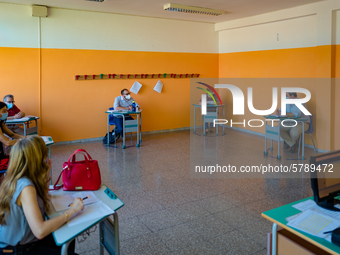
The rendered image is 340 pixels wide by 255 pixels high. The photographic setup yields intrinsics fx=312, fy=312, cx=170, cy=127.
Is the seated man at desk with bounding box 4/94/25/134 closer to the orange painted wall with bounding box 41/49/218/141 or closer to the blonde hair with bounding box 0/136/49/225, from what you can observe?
the orange painted wall with bounding box 41/49/218/141

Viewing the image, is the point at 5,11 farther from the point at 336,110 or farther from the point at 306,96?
the point at 336,110

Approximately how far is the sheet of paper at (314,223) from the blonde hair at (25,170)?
4.88ft

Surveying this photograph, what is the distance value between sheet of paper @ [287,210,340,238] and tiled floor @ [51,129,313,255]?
1.07 m

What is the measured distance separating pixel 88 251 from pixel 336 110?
543cm

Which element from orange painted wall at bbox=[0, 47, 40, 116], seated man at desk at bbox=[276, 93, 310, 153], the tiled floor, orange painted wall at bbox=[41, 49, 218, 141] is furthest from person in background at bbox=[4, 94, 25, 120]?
seated man at desk at bbox=[276, 93, 310, 153]

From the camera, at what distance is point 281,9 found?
702cm

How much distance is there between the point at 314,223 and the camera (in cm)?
181

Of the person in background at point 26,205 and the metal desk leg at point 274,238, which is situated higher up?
the person in background at point 26,205

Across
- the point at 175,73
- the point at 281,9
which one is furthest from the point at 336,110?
the point at 175,73

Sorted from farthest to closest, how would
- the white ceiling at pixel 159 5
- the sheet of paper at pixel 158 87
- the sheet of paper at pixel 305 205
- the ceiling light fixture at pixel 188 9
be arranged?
the sheet of paper at pixel 158 87
the ceiling light fixture at pixel 188 9
the white ceiling at pixel 159 5
the sheet of paper at pixel 305 205

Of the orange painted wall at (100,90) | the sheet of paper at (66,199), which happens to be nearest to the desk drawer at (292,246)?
the sheet of paper at (66,199)

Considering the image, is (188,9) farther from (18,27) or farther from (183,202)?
(183,202)

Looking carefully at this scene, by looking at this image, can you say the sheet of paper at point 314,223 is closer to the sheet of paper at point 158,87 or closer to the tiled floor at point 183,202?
the tiled floor at point 183,202

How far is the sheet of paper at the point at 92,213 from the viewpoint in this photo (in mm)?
1866
